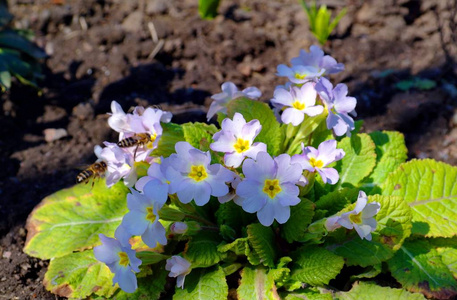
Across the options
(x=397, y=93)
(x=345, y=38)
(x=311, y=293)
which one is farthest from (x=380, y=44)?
(x=311, y=293)

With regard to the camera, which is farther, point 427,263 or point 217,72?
point 217,72

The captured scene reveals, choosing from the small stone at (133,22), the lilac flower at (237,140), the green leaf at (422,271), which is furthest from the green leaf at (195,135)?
the small stone at (133,22)

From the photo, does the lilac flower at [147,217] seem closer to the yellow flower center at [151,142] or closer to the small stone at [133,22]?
the yellow flower center at [151,142]

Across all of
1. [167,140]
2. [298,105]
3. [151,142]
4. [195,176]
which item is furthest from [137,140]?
[298,105]

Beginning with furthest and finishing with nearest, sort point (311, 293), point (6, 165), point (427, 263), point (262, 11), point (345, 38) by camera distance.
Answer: point (262, 11), point (345, 38), point (6, 165), point (427, 263), point (311, 293)

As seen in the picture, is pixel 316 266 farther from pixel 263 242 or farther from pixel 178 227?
pixel 178 227

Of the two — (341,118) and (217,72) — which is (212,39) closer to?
(217,72)
